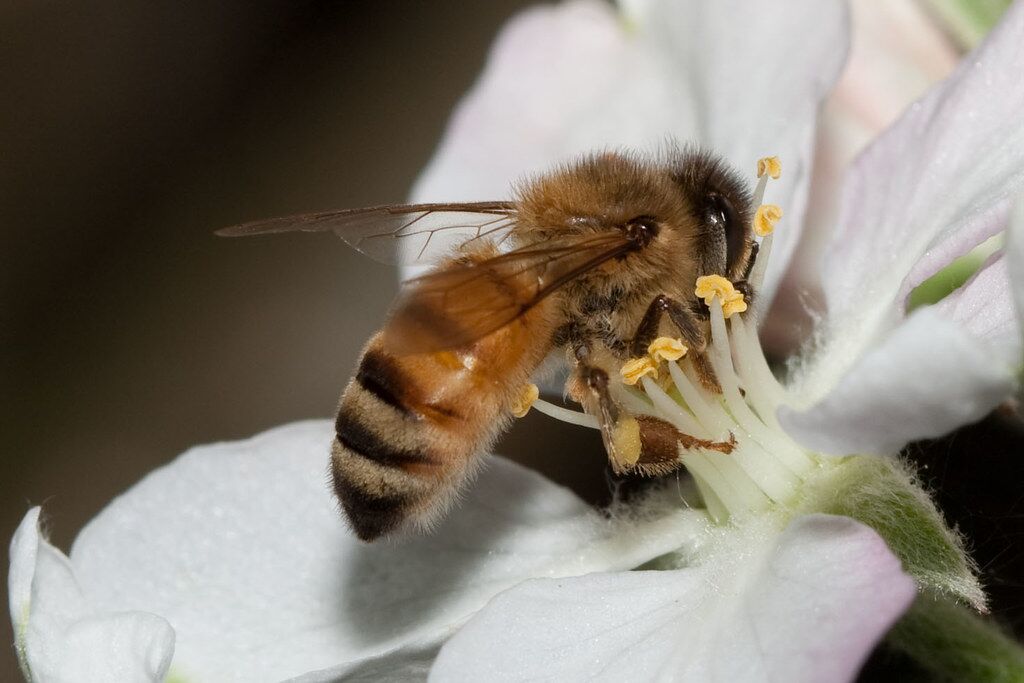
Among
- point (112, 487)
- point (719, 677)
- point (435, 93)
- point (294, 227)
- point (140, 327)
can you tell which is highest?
point (294, 227)

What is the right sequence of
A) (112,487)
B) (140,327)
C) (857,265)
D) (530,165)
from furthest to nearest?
(140,327)
(112,487)
(530,165)
(857,265)

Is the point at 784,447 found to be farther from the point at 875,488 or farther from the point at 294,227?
the point at 294,227

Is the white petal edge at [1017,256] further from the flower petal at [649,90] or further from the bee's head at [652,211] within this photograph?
the flower petal at [649,90]

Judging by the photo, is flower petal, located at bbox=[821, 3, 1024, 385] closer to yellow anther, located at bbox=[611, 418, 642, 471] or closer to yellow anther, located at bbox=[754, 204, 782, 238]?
yellow anther, located at bbox=[754, 204, 782, 238]

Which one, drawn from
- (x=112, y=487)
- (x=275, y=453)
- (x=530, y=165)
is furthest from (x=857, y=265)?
(x=112, y=487)

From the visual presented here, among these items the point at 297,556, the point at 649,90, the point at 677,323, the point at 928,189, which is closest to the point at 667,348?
the point at 677,323

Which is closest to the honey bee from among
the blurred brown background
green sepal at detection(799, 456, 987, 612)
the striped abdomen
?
the striped abdomen

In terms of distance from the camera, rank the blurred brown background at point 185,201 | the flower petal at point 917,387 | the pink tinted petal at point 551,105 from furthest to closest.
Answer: the blurred brown background at point 185,201 → the pink tinted petal at point 551,105 → the flower petal at point 917,387

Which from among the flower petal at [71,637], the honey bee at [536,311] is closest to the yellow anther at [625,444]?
the honey bee at [536,311]
